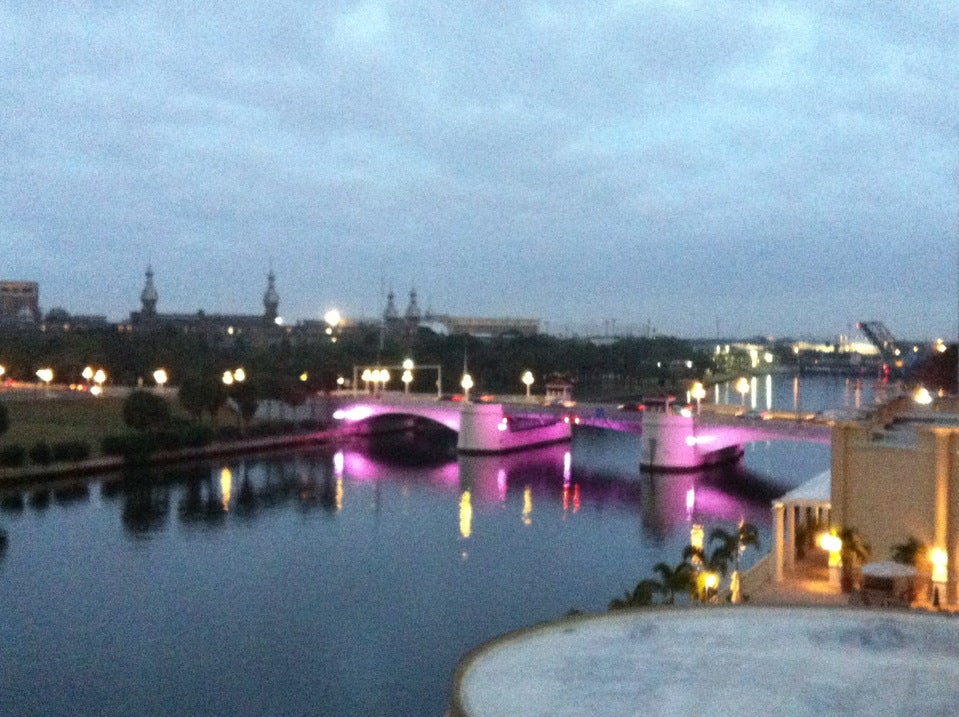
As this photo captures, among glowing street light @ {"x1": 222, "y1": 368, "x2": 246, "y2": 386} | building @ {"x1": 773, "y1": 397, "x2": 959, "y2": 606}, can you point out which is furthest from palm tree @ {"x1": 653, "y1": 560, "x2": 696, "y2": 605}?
glowing street light @ {"x1": 222, "y1": 368, "x2": 246, "y2": 386}

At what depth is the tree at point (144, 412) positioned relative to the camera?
29.7m

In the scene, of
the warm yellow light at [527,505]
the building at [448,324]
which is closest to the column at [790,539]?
the warm yellow light at [527,505]

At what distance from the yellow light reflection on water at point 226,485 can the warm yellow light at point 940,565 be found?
15712mm

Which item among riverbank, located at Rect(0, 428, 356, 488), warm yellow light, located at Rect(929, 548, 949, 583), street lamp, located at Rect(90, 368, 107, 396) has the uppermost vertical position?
street lamp, located at Rect(90, 368, 107, 396)

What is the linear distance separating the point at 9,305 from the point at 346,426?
78.7 metres

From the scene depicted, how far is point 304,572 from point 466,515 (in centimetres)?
592

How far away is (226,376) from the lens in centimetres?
4012

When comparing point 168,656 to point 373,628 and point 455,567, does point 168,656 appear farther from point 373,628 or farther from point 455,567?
point 455,567

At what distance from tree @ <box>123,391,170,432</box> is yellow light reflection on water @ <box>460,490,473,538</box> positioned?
8.72 m

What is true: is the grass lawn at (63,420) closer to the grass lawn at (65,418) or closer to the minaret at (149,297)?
the grass lawn at (65,418)

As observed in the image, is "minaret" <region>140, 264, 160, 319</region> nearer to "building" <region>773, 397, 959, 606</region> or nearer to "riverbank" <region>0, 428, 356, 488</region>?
"riverbank" <region>0, 428, 356, 488</region>

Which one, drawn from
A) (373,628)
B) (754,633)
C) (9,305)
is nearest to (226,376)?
(373,628)

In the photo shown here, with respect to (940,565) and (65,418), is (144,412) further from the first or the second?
(940,565)

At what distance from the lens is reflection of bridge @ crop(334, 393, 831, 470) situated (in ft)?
98.5
